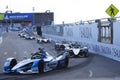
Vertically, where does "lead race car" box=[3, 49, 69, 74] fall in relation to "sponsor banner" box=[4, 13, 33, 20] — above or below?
below

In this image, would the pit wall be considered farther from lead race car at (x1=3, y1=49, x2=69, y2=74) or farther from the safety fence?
lead race car at (x1=3, y1=49, x2=69, y2=74)

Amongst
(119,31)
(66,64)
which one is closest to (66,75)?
(66,64)

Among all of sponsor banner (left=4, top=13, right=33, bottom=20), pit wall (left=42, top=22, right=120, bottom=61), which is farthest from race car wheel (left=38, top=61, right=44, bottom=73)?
sponsor banner (left=4, top=13, right=33, bottom=20)

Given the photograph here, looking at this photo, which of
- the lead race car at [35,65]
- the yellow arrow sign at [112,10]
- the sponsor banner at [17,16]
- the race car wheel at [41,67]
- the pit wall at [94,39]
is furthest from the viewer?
the sponsor banner at [17,16]

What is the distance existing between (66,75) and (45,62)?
73.9 inches

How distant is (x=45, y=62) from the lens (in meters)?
19.9

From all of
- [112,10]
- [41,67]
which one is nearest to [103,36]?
[112,10]

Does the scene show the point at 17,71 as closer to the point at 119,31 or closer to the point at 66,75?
the point at 66,75

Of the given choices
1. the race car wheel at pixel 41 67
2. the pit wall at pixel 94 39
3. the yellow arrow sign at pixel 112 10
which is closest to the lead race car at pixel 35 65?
the race car wheel at pixel 41 67

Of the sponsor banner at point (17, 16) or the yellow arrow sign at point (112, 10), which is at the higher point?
the yellow arrow sign at point (112, 10)

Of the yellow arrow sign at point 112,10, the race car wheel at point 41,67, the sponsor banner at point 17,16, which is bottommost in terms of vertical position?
the race car wheel at point 41,67

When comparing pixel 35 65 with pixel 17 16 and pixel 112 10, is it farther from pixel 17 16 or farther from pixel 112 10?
pixel 17 16

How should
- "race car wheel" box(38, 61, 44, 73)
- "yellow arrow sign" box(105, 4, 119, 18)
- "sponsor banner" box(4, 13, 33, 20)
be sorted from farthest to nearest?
1. "sponsor banner" box(4, 13, 33, 20)
2. "yellow arrow sign" box(105, 4, 119, 18)
3. "race car wheel" box(38, 61, 44, 73)

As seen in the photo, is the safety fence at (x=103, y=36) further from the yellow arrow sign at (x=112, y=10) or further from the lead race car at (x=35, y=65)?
the lead race car at (x=35, y=65)
